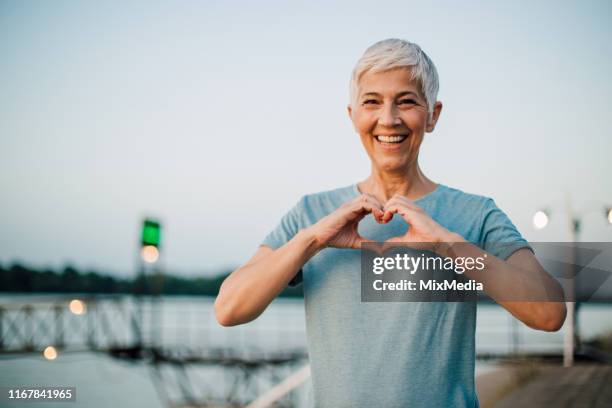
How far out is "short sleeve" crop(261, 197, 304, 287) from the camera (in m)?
1.45

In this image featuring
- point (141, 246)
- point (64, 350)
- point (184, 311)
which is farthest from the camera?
point (64, 350)

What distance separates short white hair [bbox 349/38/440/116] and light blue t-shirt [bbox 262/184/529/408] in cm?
29

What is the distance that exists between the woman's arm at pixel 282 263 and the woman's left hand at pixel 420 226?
1.5 inches

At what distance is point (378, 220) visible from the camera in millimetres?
1305

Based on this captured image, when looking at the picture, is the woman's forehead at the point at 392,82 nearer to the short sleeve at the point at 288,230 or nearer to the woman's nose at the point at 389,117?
the woman's nose at the point at 389,117

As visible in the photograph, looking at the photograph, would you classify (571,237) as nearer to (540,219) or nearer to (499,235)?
(540,219)

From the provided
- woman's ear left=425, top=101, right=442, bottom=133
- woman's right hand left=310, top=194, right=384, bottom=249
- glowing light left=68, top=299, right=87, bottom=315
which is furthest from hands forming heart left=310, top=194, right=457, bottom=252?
glowing light left=68, top=299, right=87, bottom=315

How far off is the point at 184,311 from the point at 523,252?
11.3 m

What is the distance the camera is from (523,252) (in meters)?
1.31

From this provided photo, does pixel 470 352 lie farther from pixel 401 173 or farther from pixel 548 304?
pixel 401 173

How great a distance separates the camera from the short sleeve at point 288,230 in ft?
4.75

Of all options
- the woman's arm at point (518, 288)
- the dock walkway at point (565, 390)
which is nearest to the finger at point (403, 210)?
the woman's arm at point (518, 288)

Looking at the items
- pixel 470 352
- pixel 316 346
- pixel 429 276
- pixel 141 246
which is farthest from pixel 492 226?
pixel 141 246

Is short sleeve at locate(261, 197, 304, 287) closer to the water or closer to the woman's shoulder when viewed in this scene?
the woman's shoulder
